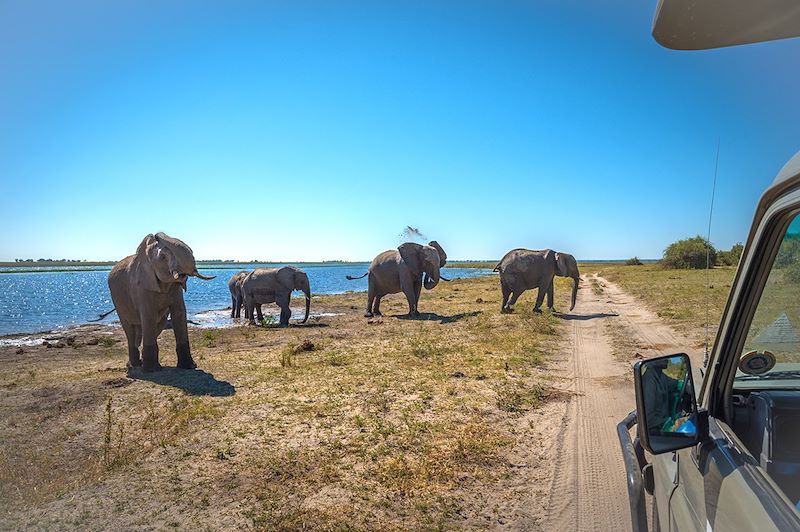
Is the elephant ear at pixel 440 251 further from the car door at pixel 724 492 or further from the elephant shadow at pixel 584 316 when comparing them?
the car door at pixel 724 492

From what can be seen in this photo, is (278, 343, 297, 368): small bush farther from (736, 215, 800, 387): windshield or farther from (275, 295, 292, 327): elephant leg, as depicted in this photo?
(736, 215, 800, 387): windshield

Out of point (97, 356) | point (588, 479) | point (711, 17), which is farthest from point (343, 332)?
point (711, 17)

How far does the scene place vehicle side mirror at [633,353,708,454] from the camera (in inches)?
69.6

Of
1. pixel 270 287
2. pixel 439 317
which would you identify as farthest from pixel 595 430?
pixel 270 287

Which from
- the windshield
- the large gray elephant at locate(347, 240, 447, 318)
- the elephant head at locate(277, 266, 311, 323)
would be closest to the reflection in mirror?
the windshield

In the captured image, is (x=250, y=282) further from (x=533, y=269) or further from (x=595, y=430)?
(x=595, y=430)

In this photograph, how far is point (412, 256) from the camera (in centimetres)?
1838

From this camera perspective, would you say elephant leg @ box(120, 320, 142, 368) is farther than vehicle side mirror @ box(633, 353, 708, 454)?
Yes

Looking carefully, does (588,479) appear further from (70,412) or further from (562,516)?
(70,412)

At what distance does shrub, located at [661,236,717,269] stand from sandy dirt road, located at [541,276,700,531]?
40298mm

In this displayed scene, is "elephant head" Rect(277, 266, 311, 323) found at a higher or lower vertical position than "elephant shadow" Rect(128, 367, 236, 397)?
higher

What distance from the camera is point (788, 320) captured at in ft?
5.92

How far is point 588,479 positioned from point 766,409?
303 centimetres

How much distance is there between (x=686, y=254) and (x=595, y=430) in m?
50.6
